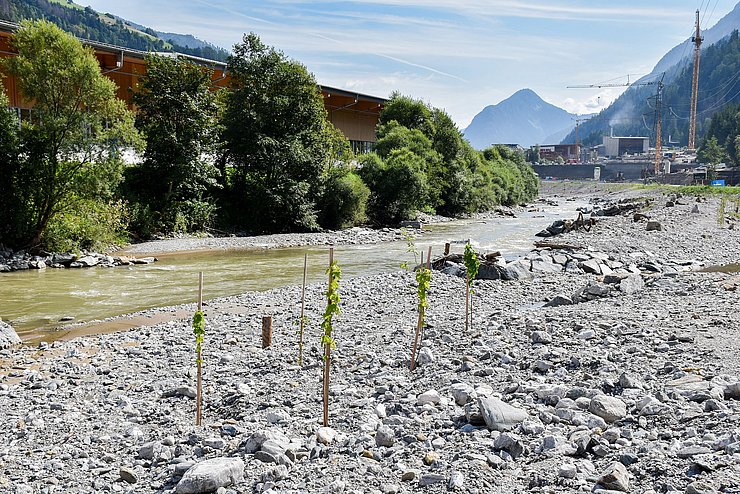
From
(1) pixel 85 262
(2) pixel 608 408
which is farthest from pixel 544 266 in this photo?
(1) pixel 85 262

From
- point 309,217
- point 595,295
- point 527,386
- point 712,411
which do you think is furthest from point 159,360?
Result: point 309,217

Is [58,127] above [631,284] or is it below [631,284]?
above

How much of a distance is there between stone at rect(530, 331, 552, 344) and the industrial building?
24422 millimetres

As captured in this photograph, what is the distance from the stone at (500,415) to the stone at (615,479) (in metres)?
1.39

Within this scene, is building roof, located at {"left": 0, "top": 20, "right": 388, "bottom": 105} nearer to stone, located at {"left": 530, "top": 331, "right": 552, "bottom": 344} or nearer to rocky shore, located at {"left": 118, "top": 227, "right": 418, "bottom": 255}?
rocky shore, located at {"left": 118, "top": 227, "right": 418, "bottom": 255}

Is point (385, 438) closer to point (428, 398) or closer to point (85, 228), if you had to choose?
point (428, 398)

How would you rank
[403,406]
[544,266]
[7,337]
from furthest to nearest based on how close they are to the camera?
[544,266] → [7,337] → [403,406]

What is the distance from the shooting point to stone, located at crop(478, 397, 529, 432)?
6352 mm

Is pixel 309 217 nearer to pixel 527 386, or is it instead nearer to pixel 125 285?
pixel 125 285

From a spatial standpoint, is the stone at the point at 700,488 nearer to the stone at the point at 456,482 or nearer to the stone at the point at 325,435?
the stone at the point at 456,482

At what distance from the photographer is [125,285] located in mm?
21125

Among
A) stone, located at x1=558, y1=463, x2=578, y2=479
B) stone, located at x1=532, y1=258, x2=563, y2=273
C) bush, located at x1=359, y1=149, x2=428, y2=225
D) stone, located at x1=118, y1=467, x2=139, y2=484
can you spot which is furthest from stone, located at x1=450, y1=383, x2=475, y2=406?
bush, located at x1=359, y1=149, x2=428, y2=225

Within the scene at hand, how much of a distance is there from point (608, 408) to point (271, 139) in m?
35.8

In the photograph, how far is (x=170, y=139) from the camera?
113ft
